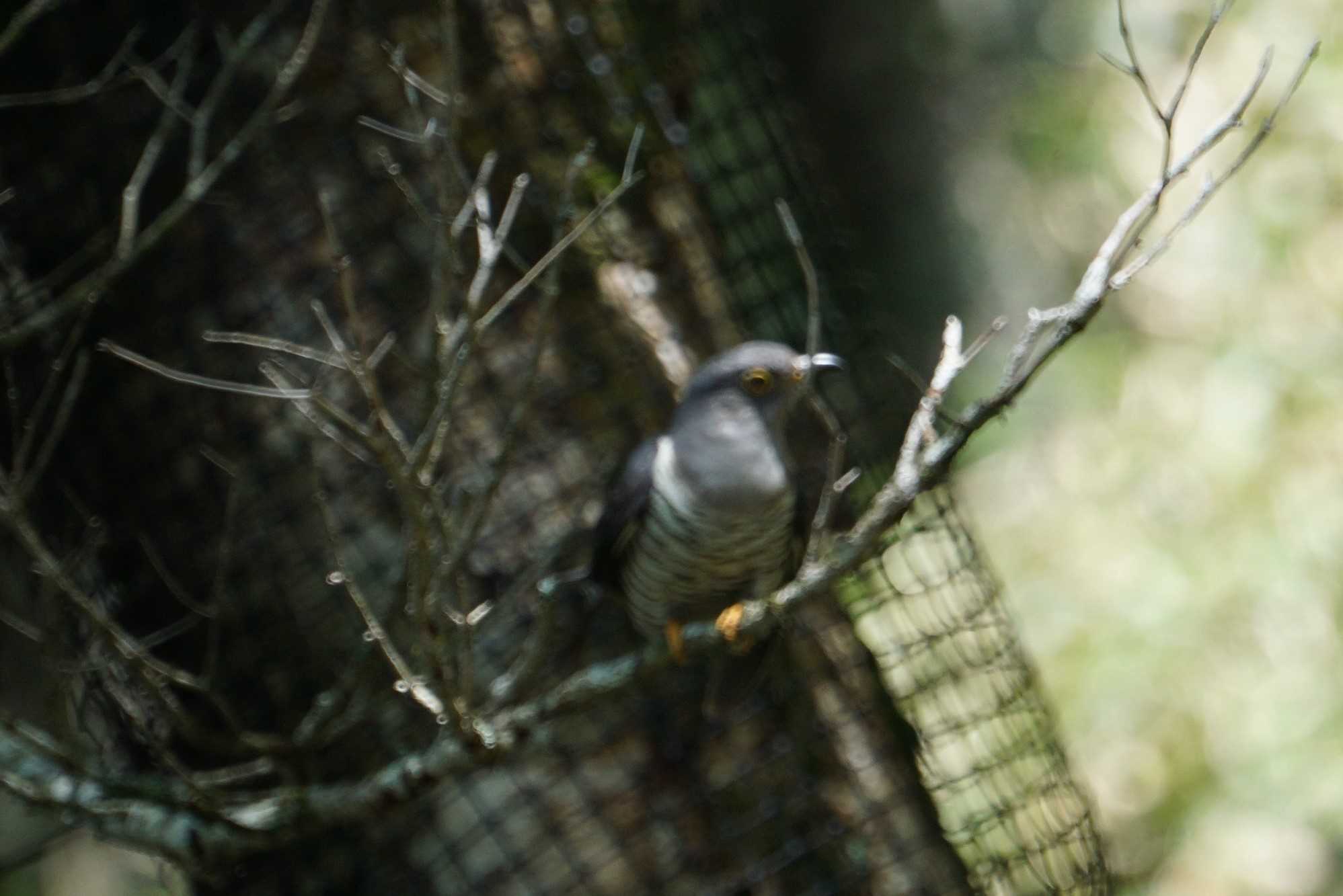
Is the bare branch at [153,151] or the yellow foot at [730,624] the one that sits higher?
the bare branch at [153,151]

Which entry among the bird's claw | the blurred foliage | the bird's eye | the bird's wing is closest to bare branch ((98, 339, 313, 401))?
the bird's wing

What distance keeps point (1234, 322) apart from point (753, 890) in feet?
13.8

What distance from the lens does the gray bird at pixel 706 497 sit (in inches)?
123

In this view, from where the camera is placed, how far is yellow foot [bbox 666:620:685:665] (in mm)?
2570

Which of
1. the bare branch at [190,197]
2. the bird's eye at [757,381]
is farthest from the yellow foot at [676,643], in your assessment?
the bare branch at [190,197]

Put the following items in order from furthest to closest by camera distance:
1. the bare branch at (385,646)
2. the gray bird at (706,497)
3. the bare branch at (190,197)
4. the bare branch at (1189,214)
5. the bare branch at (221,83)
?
the gray bird at (706,497) → the bare branch at (221,83) → the bare branch at (190,197) → the bare branch at (385,646) → the bare branch at (1189,214)

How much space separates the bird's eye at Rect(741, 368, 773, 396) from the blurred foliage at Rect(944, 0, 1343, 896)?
2.96 m

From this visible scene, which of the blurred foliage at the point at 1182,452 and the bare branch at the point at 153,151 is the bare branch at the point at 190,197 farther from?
the blurred foliage at the point at 1182,452

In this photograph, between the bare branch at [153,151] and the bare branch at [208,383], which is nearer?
the bare branch at [208,383]

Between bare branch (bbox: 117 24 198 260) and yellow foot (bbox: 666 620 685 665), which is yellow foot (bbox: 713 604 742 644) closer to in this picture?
yellow foot (bbox: 666 620 685 665)

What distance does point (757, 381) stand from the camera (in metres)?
3.24

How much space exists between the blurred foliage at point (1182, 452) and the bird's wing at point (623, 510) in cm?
316

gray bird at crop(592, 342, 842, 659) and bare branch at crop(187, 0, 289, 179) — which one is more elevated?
bare branch at crop(187, 0, 289, 179)

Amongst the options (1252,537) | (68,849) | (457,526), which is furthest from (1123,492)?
(68,849)
